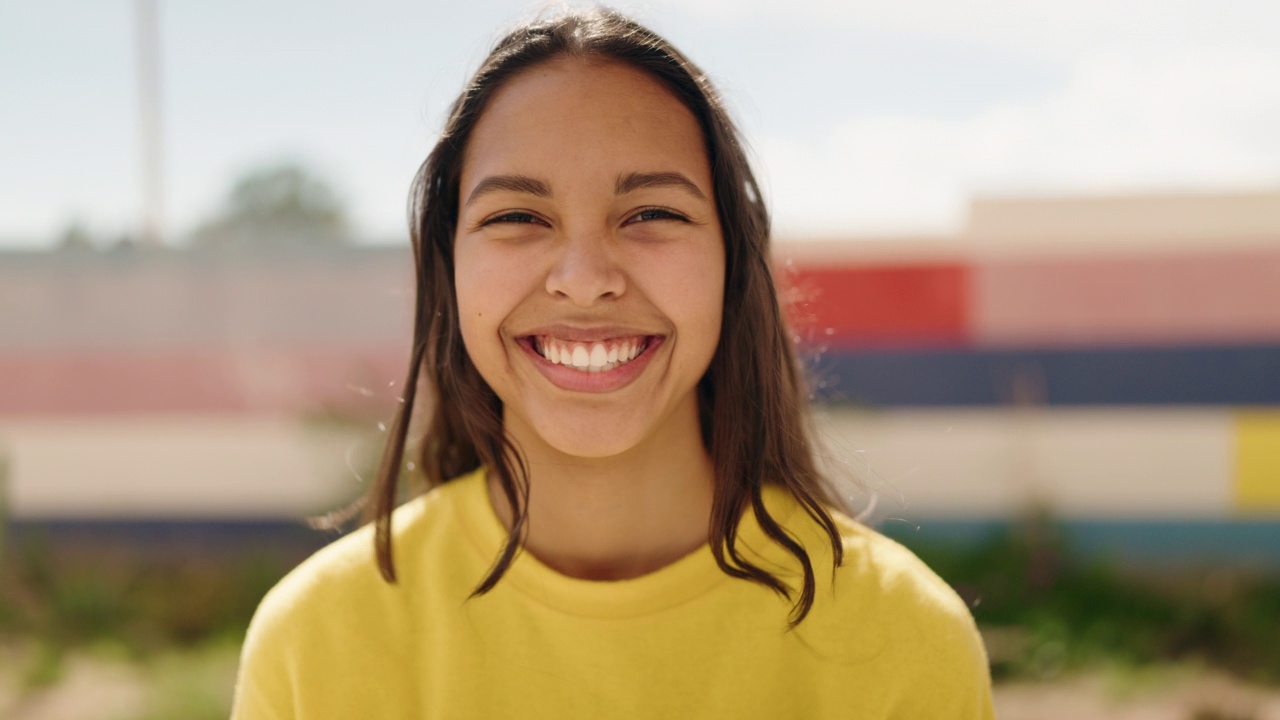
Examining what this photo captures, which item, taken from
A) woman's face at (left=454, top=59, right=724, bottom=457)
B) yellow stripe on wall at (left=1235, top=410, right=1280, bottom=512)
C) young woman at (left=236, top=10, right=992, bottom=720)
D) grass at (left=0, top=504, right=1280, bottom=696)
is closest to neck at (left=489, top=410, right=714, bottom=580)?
young woman at (left=236, top=10, right=992, bottom=720)

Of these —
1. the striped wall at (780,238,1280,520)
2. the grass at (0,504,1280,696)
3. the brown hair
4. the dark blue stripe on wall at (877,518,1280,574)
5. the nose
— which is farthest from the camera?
the striped wall at (780,238,1280,520)

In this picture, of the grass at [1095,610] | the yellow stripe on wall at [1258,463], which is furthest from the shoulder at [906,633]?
the yellow stripe on wall at [1258,463]

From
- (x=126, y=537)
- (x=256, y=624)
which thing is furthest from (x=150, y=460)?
(x=256, y=624)

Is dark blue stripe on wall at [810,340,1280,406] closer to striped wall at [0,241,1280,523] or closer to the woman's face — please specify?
striped wall at [0,241,1280,523]

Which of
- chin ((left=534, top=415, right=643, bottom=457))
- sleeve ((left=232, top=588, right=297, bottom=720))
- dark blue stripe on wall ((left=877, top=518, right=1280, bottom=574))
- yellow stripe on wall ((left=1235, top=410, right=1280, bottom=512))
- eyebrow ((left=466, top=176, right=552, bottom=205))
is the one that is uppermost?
eyebrow ((left=466, top=176, right=552, bottom=205))

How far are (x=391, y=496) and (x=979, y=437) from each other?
4521mm

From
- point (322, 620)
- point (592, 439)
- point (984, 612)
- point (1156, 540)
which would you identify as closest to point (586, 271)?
point (592, 439)

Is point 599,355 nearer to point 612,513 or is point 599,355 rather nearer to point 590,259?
point 590,259

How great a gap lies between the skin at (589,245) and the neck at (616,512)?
0.04 m

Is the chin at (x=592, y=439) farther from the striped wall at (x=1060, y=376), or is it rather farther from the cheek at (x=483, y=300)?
the striped wall at (x=1060, y=376)

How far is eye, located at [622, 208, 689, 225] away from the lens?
158 centimetres

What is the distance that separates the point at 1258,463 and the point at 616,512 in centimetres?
491

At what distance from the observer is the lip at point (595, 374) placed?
157cm

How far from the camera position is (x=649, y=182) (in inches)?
62.2
